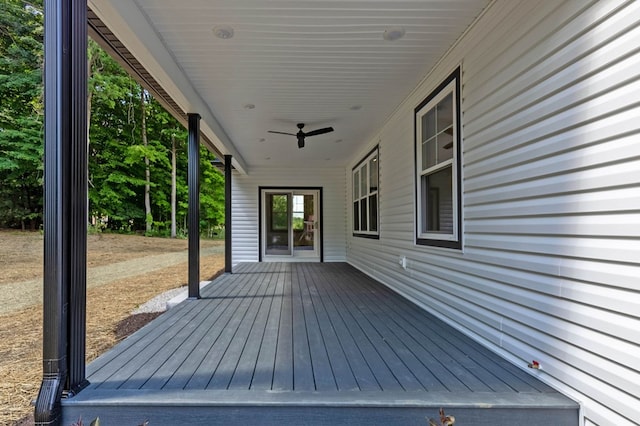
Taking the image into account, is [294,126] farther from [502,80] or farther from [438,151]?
[502,80]

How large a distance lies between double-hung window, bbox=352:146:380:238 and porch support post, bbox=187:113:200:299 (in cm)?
299

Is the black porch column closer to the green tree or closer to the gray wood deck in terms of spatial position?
→ the gray wood deck

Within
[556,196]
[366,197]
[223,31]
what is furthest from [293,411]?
[366,197]

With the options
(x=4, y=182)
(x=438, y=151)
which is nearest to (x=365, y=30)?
(x=438, y=151)

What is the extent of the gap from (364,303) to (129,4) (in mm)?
3481

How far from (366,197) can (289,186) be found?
289 centimetres

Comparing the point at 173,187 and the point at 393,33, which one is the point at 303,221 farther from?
the point at 173,187

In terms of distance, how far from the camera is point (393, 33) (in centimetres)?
281

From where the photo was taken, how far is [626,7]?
5.00ft

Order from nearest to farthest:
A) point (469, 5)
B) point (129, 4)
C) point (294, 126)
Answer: point (129, 4) < point (469, 5) < point (294, 126)

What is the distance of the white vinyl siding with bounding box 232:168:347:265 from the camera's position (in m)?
9.02

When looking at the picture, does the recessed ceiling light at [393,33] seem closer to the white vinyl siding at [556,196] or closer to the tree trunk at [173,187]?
the white vinyl siding at [556,196]

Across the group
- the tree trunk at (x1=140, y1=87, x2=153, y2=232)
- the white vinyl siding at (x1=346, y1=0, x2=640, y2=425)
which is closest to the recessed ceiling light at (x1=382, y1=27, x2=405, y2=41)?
the white vinyl siding at (x1=346, y1=0, x2=640, y2=425)

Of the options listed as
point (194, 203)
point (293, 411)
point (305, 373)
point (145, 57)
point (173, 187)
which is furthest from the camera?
point (173, 187)
